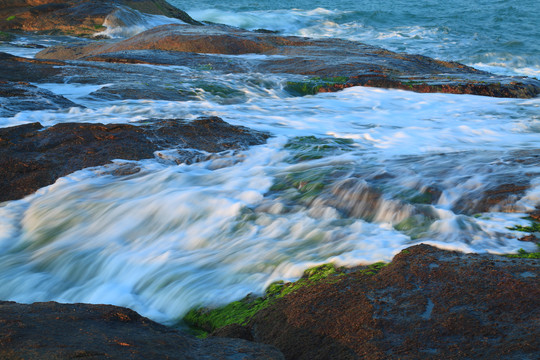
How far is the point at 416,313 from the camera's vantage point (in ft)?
7.27

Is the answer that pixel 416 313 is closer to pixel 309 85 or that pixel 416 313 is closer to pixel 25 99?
pixel 25 99

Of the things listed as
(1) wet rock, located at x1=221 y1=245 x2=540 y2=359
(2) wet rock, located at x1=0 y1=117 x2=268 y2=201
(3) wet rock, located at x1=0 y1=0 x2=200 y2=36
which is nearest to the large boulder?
(1) wet rock, located at x1=221 y1=245 x2=540 y2=359

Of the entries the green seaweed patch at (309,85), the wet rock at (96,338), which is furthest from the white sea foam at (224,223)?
the green seaweed patch at (309,85)

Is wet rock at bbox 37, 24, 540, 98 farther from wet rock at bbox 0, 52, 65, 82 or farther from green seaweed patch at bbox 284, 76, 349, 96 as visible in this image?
wet rock at bbox 0, 52, 65, 82

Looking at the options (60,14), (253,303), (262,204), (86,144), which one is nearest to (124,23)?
(60,14)

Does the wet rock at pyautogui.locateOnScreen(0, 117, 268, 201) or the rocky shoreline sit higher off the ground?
the rocky shoreline

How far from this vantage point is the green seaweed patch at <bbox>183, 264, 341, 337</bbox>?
2.73 meters

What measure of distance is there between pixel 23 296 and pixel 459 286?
101 inches

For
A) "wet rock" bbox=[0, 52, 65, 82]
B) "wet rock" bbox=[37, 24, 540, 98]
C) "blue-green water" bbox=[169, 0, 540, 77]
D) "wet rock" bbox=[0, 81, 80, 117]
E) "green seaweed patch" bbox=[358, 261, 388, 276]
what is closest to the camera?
"green seaweed patch" bbox=[358, 261, 388, 276]

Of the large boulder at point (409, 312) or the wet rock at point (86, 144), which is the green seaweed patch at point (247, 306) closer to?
the large boulder at point (409, 312)

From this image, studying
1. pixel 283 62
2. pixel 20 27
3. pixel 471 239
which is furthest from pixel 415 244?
pixel 20 27

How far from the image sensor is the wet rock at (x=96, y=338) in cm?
173

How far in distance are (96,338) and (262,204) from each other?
240cm

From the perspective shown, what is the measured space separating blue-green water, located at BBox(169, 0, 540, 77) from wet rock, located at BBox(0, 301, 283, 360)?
16864mm
